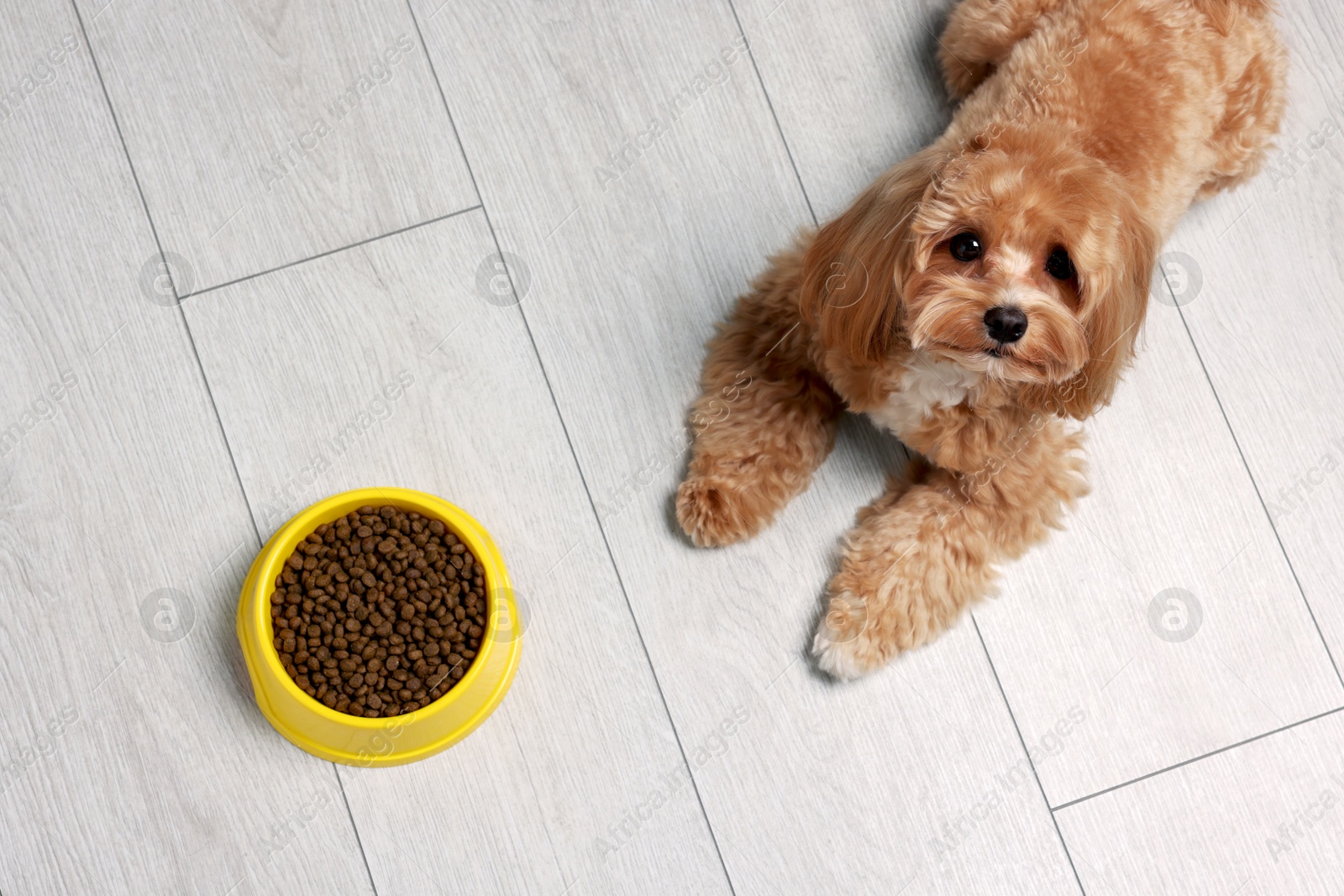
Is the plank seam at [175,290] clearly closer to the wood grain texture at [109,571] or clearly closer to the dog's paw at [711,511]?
the wood grain texture at [109,571]

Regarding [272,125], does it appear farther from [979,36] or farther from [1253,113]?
[1253,113]

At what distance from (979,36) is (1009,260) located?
0.68 m

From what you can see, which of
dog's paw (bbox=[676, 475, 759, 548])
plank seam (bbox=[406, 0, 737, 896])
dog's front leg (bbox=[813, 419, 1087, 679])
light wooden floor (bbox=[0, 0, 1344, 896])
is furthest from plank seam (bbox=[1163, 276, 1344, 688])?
plank seam (bbox=[406, 0, 737, 896])

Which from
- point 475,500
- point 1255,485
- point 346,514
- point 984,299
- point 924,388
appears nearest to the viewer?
point 984,299

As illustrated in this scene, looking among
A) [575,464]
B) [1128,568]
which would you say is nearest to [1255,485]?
[1128,568]

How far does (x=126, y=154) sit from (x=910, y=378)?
1344 mm

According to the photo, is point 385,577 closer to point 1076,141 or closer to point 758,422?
point 758,422

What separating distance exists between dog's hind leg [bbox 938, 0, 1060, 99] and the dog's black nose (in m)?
0.69

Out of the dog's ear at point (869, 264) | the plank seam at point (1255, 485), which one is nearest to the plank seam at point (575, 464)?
the dog's ear at point (869, 264)

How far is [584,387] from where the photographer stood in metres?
1.81

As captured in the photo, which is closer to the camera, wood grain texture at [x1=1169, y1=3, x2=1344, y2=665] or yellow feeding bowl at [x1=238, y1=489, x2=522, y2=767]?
yellow feeding bowl at [x1=238, y1=489, x2=522, y2=767]

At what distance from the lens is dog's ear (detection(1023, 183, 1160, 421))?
1.31 meters

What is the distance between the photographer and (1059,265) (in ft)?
4.36

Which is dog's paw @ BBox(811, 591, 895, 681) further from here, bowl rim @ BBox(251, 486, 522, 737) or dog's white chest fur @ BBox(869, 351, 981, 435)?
bowl rim @ BBox(251, 486, 522, 737)
